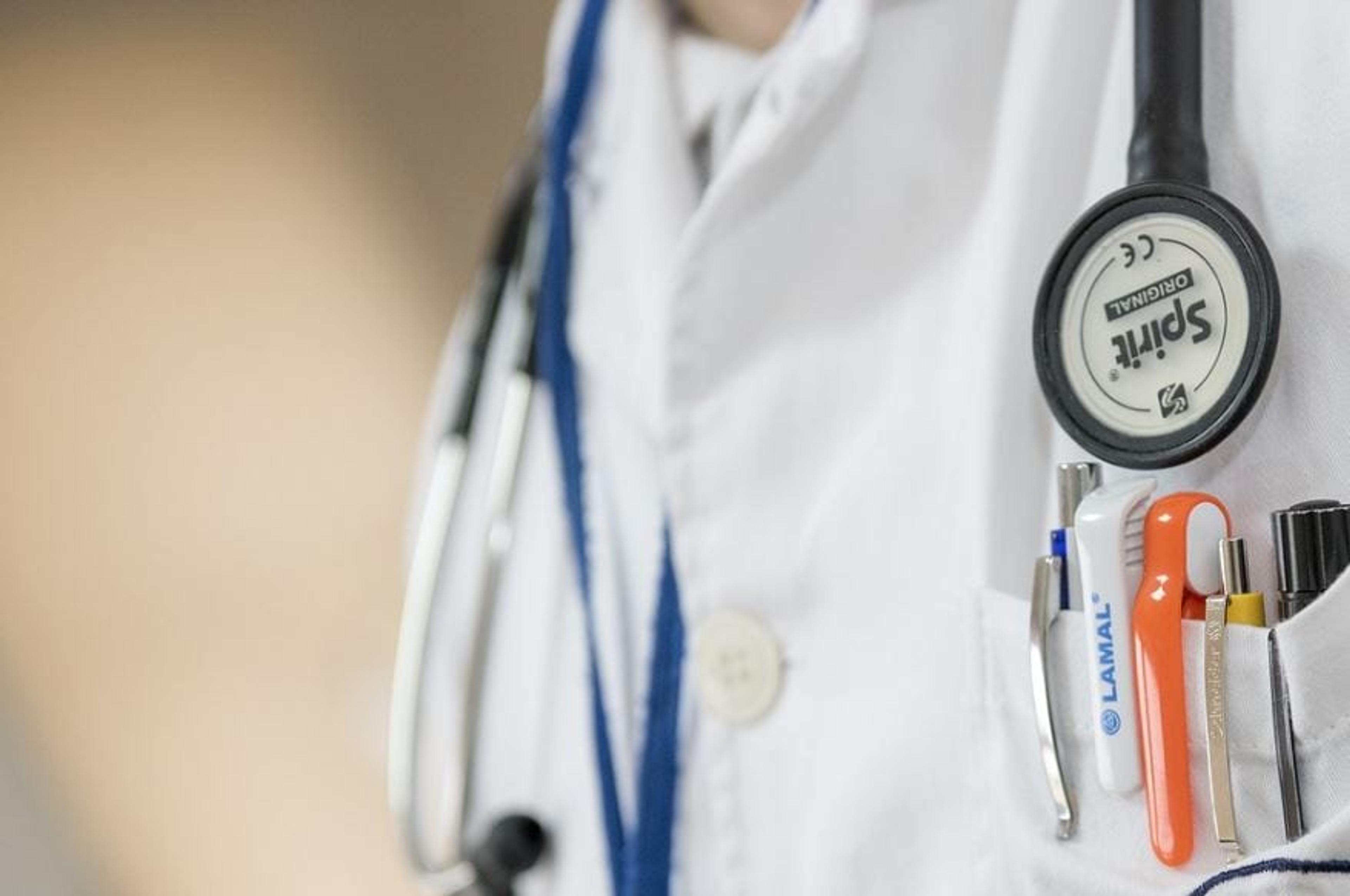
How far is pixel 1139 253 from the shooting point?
50 centimetres

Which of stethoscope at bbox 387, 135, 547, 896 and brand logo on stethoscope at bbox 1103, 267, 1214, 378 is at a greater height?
brand logo on stethoscope at bbox 1103, 267, 1214, 378

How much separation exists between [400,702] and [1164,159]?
59 cm

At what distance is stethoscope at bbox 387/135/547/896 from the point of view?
828 mm

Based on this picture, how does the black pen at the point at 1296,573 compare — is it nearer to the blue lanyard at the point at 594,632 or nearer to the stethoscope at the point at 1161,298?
the stethoscope at the point at 1161,298

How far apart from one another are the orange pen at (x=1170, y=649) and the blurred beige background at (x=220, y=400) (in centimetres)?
87

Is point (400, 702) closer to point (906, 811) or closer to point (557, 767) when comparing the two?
point (557, 767)

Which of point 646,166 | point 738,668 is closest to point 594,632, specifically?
point 738,668

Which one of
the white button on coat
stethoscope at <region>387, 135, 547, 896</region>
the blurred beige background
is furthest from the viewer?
the blurred beige background

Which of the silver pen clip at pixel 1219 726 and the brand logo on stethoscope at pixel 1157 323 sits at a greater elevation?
the brand logo on stethoscope at pixel 1157 323

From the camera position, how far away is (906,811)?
60 cm

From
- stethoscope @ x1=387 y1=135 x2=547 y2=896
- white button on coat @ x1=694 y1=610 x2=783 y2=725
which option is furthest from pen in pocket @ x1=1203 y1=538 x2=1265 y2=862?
stethoscope @ x1=387 y1=135 x2=547 y2=896

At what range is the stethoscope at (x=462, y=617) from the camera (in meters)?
0.83

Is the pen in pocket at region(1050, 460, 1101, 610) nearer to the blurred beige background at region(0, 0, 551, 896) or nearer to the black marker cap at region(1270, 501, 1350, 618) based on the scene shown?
the black marker cap at region(1270, 501, 1350, 618)

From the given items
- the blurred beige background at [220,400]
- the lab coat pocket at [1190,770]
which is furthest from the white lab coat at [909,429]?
the blurred beige background at [220,400]
